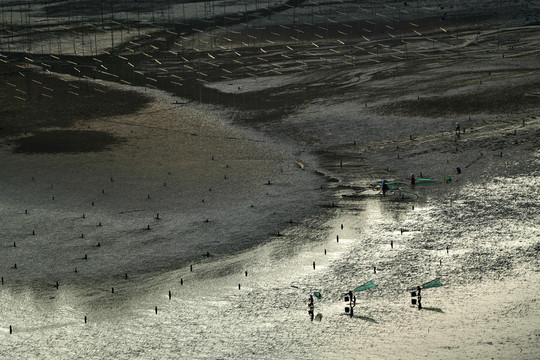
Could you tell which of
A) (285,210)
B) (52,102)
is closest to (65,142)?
(52,102)

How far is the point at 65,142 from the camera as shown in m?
74.3

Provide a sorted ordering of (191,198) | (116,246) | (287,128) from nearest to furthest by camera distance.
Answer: (116,246) → (191,198) → (287,128)

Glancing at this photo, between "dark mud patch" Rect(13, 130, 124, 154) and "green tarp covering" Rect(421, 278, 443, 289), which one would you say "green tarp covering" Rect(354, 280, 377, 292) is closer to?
"green tarp covering" Rect(421, 278, 443, 289)

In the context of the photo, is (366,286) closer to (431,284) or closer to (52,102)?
(431,284)

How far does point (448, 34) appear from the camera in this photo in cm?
10312

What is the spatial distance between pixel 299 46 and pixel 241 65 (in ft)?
30.2

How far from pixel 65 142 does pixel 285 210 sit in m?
26.0

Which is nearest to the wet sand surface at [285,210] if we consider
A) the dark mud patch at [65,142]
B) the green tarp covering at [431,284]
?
the dark mud patch at [65,142]

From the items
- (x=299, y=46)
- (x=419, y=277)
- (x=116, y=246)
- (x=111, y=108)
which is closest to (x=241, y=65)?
(x=299, y=46)

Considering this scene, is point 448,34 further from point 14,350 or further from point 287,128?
point 14,350

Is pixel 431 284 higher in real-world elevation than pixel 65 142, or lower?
higher

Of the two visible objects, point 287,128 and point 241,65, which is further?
point 241,65

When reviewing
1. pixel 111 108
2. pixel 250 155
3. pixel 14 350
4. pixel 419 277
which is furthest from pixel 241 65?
pixel 14 350

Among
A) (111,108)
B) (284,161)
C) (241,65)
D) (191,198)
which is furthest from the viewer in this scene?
(241,65)
